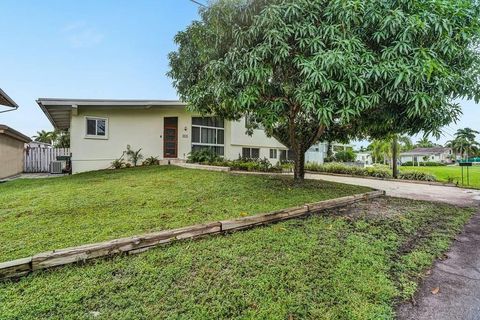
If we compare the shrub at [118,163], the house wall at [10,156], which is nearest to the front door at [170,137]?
the shrub at [118,163]

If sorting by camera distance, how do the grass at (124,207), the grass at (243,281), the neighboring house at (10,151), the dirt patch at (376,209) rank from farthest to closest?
the neighboring house at (10,151), the dirt patch at (376,209), the grass at (124,207), the grass at (243,281)

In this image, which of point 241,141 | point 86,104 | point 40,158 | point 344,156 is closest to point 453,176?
point 344,156

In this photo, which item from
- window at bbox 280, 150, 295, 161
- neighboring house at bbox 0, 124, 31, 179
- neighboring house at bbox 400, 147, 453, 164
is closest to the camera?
neighboring house at bbox 0, 124, 31, 179

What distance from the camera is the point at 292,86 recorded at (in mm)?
5895

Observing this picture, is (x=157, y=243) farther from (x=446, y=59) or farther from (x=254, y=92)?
(x=446, y=59)

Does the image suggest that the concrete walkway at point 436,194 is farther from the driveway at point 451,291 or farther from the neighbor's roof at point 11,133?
the neighbor's roof at point 11,133

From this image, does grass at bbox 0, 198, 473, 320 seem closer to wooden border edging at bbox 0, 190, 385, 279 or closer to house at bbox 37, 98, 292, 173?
wooden border edging at bbox 0, 190, 385, 279

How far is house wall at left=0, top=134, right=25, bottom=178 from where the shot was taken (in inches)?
478

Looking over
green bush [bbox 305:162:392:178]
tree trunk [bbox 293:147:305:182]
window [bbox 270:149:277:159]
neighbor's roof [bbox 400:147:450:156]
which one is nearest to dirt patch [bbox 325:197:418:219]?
tree trunk [bbox 293:147:305:182]

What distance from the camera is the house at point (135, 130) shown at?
12.5 meters

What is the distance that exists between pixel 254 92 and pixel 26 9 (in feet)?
40.2

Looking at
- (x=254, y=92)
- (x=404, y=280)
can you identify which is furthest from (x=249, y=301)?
(x=254, y=92)

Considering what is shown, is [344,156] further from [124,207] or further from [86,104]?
[124,207]

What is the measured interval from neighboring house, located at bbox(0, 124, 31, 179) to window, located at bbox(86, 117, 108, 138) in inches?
137
